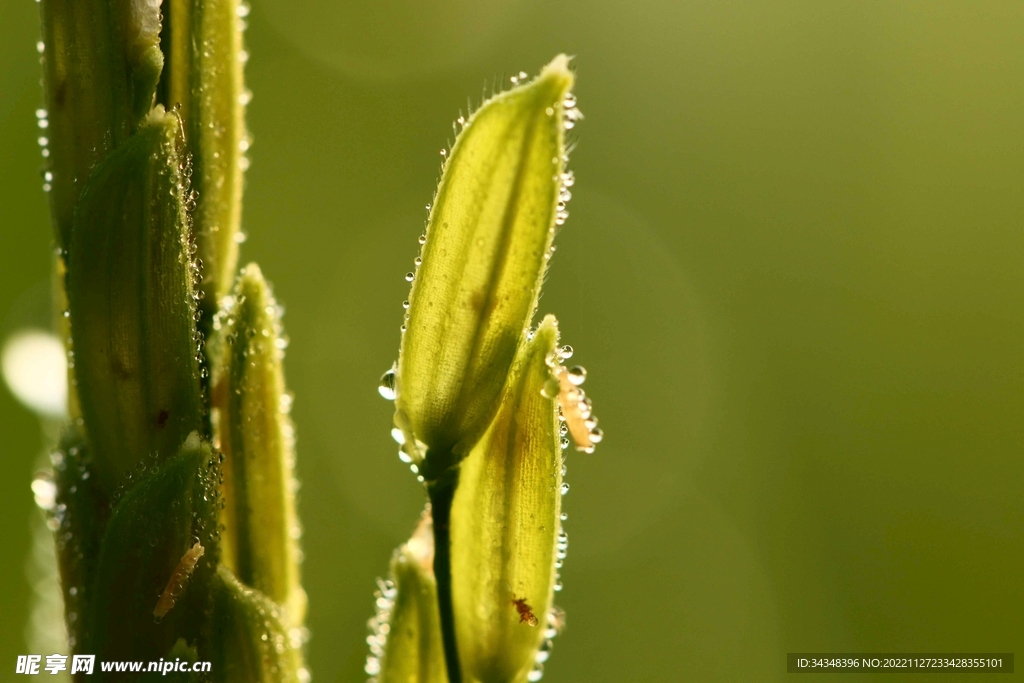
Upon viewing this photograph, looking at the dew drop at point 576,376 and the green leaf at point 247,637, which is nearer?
the green leaf at point 247,637

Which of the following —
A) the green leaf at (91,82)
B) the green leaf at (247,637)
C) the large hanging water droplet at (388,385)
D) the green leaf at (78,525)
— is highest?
the green leaf at (91,82)

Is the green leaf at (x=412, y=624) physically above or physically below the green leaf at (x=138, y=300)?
below

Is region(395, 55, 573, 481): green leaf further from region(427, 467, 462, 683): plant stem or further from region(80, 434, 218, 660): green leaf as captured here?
region(80, 434, 218, 660): green leaf

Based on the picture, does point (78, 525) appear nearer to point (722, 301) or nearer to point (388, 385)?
point (388, 385)

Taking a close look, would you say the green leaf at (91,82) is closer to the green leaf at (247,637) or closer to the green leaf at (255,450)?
the green leaf at (255,450)

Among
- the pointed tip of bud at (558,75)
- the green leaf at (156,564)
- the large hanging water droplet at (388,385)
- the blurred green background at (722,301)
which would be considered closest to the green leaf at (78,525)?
the green leaf at (156,564)

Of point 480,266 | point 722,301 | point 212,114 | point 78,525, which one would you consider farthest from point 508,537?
point 722,301

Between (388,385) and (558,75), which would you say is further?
(388,385)
